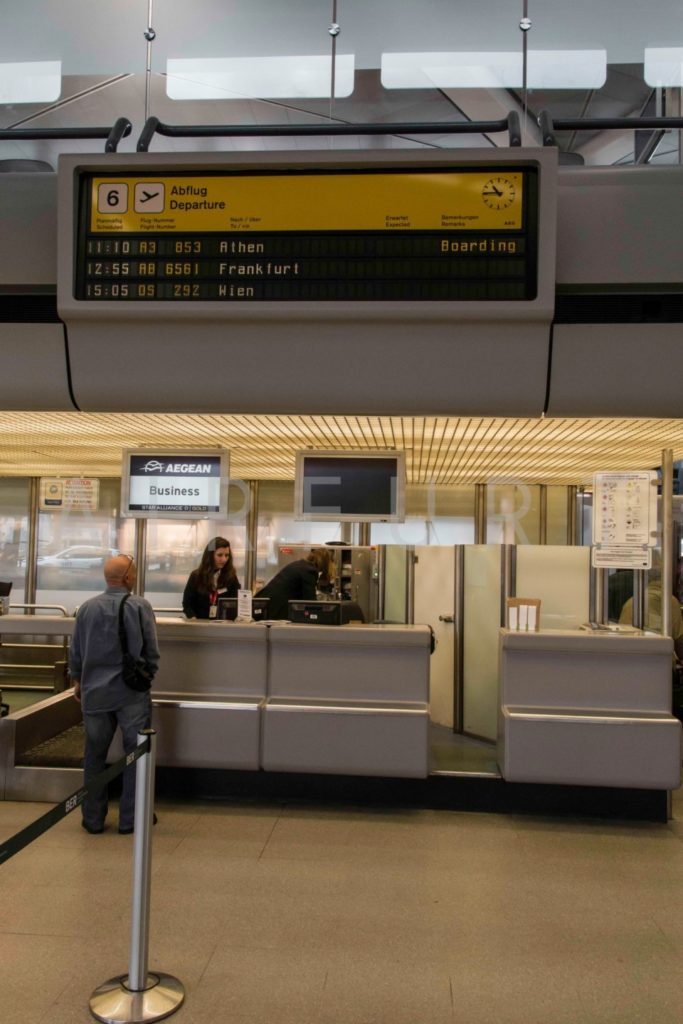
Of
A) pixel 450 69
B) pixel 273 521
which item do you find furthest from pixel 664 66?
pixel 273 521

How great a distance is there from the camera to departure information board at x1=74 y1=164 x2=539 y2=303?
131 inches

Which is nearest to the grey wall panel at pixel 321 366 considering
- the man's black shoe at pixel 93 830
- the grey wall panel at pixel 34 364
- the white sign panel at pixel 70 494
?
the grey wall panel at pixel 34 364

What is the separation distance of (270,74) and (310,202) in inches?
62.5

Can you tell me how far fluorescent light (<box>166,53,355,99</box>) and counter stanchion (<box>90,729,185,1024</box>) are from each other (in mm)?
3378

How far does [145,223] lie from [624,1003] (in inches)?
146

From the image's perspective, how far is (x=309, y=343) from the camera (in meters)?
3.53

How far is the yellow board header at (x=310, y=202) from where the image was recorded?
3316mm

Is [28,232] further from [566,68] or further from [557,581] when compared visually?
[557,581]

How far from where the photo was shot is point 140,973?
291 centimetres

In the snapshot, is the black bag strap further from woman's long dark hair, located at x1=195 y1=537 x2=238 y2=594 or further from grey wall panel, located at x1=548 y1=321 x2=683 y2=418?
grey wall panel, located at x1=548 y1=321 x2=683 y2=418

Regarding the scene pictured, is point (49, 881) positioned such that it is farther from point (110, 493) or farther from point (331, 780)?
point (110, 493)

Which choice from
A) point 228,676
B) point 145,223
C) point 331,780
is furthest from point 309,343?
point 331,780

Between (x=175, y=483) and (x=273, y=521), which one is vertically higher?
(x=175, y=483)

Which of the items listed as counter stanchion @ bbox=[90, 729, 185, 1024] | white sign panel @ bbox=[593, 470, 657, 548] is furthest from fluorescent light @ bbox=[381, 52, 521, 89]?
counter stanchion @ bbox=[90, 729, 185, 1024]
